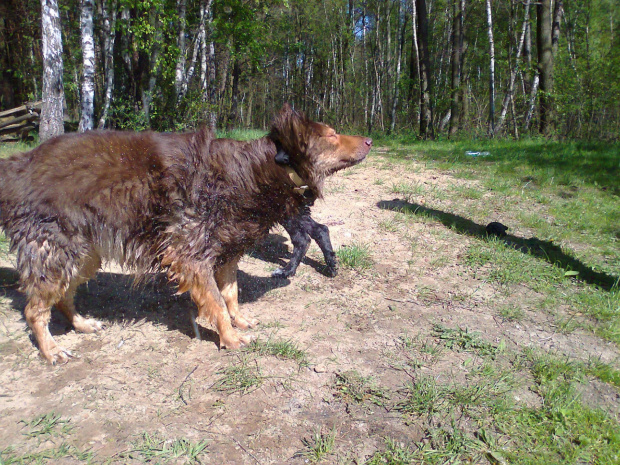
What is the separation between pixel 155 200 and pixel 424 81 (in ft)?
45.4

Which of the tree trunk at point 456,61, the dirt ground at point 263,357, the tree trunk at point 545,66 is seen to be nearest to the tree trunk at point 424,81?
the tree trunk at point 456,61

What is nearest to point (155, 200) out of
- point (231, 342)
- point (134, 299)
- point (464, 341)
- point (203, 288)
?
point (203, 288)

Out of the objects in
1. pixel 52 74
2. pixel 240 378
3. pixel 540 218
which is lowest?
pixel 240 378

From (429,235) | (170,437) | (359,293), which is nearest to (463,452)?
(170,437)

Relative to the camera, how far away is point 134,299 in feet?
14.3

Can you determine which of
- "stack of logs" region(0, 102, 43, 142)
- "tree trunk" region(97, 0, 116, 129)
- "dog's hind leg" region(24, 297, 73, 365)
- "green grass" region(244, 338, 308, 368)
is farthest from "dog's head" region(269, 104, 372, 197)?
"stack of logs" region(0, 102, 43, 142)

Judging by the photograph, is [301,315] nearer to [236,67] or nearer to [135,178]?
[135,178]

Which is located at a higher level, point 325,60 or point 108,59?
point 325,60

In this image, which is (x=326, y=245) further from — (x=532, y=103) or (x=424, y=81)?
(x=532, y=103)

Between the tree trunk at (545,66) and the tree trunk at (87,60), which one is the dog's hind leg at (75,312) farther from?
the tree trunk at (545,66)

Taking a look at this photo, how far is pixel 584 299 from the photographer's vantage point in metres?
4.08

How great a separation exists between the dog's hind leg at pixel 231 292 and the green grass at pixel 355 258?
1.65 meters

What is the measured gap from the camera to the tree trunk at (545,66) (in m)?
13.2

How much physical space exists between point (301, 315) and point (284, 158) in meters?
1.62
